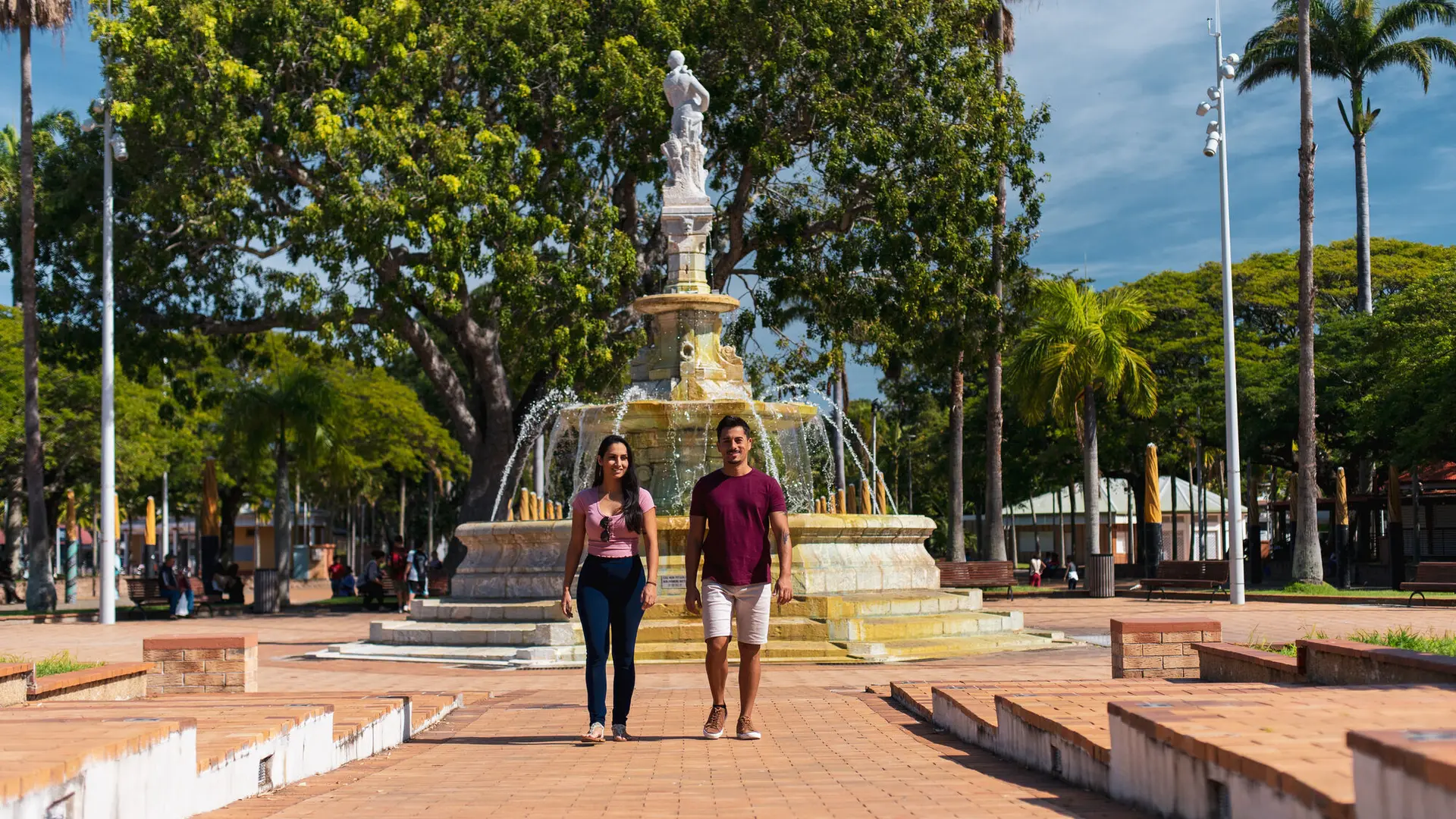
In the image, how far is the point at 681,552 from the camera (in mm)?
15820

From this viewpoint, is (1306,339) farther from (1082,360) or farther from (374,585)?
(374,585)

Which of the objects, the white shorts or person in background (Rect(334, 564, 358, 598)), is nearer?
the white shorts

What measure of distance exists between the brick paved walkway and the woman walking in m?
0.29

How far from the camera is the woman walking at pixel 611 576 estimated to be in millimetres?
7867

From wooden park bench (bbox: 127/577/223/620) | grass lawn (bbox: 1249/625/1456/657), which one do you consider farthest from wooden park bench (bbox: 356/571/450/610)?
grass lawn (bbox: 1249/625/1456/657)

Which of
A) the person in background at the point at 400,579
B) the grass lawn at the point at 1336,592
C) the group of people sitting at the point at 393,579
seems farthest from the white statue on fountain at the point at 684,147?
the grass lawn at the point at 1336,592

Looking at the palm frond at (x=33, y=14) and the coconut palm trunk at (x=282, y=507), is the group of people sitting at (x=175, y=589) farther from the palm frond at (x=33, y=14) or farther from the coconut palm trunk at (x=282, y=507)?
the palm frond at (x=33, y=14)

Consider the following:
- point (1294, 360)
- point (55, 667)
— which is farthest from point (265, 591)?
point (1294, 360)

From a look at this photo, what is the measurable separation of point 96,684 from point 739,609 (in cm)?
427

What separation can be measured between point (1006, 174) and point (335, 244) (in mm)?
14720

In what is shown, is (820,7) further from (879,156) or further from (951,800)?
(951,800)

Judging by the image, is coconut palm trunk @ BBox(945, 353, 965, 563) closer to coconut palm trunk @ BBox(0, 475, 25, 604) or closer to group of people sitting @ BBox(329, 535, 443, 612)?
group of people sitting @ BBox(329, 535, 443, 612)

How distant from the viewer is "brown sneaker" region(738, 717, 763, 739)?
789cm

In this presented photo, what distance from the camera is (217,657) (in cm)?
1026
